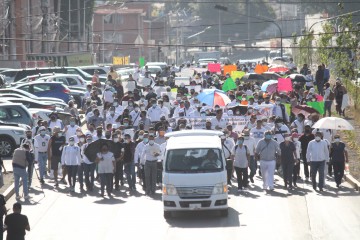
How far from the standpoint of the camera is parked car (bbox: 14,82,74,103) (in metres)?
50.7

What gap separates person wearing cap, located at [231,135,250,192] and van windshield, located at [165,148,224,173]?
134 inches

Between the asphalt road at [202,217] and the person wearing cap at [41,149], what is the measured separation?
97 centimetres

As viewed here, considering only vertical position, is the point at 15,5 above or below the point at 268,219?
above

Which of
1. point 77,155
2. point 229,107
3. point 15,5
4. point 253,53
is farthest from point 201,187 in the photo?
point 253,53

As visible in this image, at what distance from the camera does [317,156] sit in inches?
1171

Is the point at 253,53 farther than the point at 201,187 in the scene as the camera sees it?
Yes

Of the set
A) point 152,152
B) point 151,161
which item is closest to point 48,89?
point 151,161

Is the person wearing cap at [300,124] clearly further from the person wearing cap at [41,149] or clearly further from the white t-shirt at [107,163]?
the person wearing cap at [41,149]

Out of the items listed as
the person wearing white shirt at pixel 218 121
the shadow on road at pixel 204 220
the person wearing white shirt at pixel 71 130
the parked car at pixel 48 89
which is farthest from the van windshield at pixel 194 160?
the parked car at pixel 48 89

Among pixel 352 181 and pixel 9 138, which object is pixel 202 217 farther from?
pixel 9 138

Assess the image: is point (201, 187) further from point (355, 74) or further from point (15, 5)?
point (15, 5)

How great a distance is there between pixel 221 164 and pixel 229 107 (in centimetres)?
1243

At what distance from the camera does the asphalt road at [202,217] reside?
24078 millimetres

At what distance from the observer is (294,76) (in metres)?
53.0
